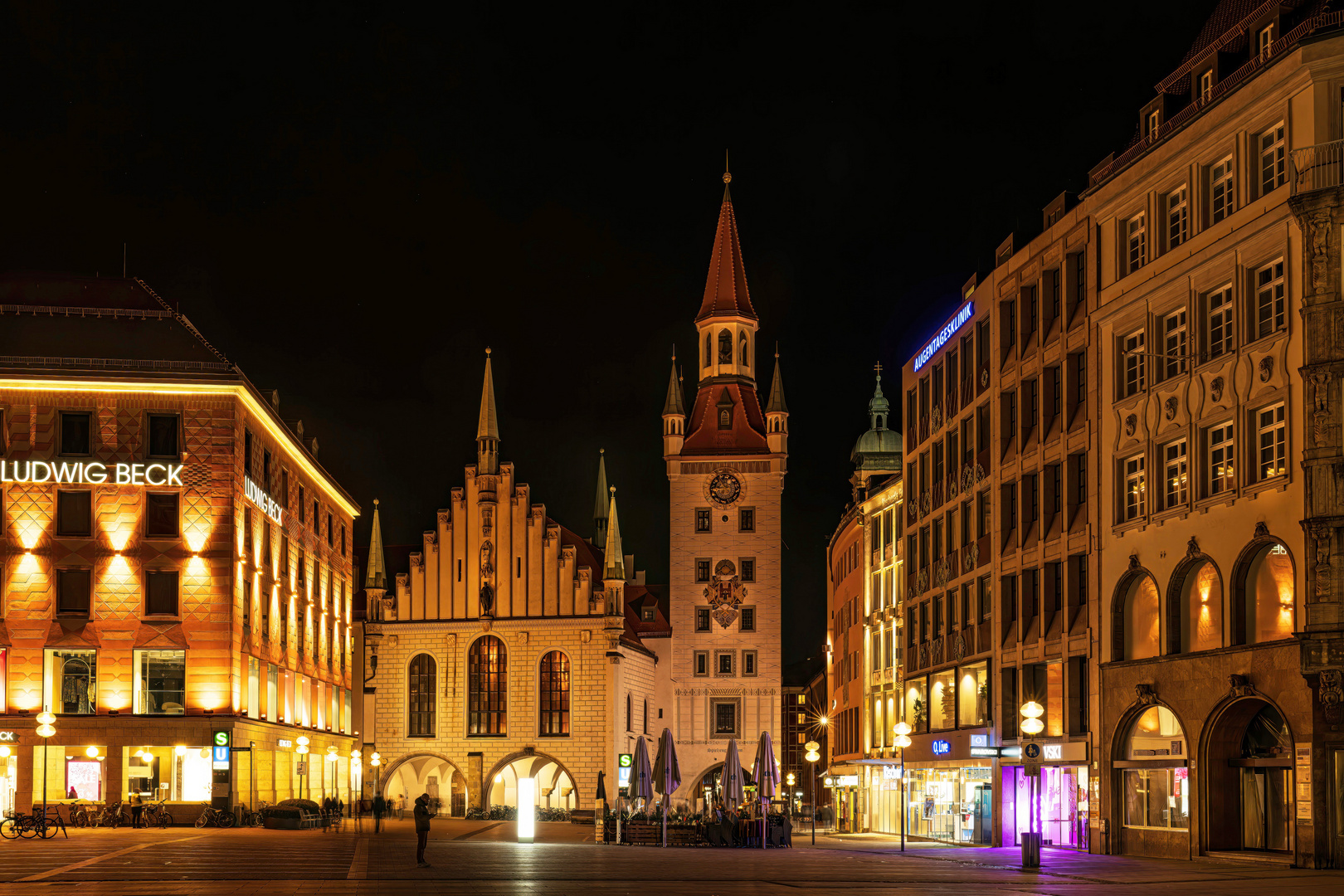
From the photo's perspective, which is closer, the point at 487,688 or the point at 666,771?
the point at 666,771

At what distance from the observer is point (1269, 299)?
35.3 metres

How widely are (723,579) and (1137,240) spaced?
2654 inches

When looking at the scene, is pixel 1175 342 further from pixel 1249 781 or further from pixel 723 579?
pixel 723 579

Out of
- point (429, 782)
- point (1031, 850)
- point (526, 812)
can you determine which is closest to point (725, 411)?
point (429, 782)

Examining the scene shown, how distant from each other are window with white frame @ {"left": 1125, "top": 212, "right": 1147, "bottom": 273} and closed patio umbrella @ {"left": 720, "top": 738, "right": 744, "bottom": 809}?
1959 cm

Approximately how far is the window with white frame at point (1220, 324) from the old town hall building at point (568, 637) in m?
62.6

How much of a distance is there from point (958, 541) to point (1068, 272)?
1222 cm

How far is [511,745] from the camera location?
97.2 metres

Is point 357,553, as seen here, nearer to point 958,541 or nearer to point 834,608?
point 834,608

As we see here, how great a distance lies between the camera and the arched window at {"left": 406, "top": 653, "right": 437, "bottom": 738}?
99750 millimetres

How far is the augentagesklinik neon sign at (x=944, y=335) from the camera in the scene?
54062 mm

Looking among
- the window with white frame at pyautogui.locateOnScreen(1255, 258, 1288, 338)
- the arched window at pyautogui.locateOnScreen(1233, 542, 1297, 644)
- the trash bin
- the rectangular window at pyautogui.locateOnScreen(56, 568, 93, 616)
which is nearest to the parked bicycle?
the rectangular window at pyautogui.locateOnScreen(56, 568, 93, 616)

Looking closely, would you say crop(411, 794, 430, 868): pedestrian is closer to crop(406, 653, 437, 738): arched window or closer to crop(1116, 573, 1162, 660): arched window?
crop(1116, 573, 1162, 660): arched window

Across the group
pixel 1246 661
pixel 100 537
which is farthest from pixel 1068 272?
pixel 100 537
